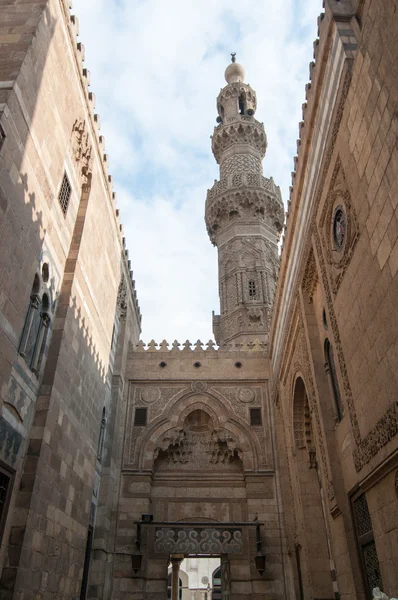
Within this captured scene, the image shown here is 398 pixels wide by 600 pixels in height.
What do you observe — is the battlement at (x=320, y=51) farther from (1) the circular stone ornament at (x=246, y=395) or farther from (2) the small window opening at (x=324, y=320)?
(1) the circular stone ornament at (x=246, y=395)

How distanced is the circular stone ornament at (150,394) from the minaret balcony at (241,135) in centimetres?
1432

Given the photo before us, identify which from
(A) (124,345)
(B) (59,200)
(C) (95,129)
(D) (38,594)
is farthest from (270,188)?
(D) (38,594)

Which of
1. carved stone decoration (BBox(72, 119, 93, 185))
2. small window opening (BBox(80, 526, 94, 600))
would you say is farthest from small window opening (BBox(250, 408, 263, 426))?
carved stone decoration (BBox(72, 119, 93, 185))

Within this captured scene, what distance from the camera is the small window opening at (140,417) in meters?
12.8

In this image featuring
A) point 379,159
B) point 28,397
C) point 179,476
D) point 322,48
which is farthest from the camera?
point 179,476

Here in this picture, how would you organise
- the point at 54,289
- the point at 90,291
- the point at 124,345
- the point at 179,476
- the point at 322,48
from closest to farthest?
1. the point at 322,48
2. the point at 54,289
3. the point at 90,291
4. the point at 179,476
5. the point at 124,345

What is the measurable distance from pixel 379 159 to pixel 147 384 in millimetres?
9846

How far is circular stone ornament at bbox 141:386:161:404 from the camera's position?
1315 centimetres

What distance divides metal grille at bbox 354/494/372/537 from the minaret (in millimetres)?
10380

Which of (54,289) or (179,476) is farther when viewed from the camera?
(179,476)

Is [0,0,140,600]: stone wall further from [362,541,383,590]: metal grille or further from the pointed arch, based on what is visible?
[362,541,383,590]: metal grille

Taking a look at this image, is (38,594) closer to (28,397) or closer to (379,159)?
(28,397)

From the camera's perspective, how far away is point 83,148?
927 centimetres

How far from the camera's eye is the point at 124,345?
43.8 feet
